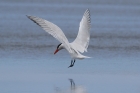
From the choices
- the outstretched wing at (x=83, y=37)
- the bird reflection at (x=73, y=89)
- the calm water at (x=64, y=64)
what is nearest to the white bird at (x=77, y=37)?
the outstretched wing at (x=83, y=37)

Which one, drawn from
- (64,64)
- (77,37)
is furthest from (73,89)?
(64,64)

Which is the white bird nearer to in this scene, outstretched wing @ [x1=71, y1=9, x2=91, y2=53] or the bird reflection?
outstretched wing @ [x1=71, y1=9, x2=91, y2=53]

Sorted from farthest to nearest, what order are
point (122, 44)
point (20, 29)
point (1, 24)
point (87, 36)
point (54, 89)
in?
1. point (1, 24)
2. point (20, 29)
3. point (122, 44)
4. point (87, 36)
5. point (54, 89)

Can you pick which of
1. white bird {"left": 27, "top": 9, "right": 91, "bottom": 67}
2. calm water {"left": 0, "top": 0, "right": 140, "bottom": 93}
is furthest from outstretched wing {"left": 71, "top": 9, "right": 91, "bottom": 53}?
calm water {"left": 0, "top": 0, "right": 140, "bottom": 93}

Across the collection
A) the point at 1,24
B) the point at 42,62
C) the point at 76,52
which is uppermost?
the point at 76,52

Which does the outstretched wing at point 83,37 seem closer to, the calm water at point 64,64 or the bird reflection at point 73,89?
the calm water at point 64,64

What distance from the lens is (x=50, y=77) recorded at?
1096 centimetres

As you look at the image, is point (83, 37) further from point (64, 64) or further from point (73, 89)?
point (73, 89)

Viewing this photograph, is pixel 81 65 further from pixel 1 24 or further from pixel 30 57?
pixel 1 24

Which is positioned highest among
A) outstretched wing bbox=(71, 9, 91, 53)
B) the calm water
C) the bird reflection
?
outstretched wing bbox=(71, 9, 91, 53)

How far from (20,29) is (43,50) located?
A: 183 inches

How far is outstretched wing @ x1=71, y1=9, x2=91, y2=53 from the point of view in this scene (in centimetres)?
1111

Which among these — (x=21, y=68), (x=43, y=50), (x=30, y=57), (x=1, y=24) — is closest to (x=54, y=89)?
(x=21, y=68)

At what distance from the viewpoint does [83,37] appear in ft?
37.8
